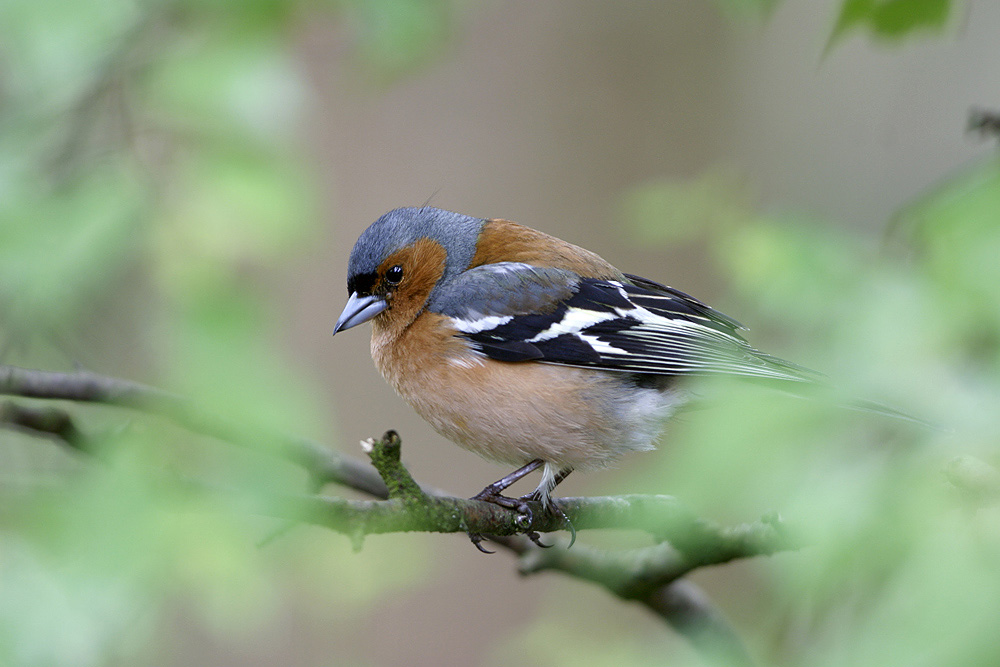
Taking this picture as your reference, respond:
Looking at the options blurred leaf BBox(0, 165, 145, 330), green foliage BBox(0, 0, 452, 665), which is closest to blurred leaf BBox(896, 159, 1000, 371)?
green foliage BBox(0, 0, 452, 665)

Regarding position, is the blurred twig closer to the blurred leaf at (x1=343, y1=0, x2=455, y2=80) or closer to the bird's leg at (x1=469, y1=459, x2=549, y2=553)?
the bird's leg at (x1=469, y1=459, x2=549, y2=553)

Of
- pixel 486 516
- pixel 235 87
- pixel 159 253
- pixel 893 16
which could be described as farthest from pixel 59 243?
pixel 893 16

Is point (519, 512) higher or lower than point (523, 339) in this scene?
lower

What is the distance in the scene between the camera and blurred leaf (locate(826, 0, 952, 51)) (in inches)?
69.0

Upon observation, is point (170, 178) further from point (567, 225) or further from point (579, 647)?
point (567, 225)

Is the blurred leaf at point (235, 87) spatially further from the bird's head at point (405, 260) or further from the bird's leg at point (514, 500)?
the bird's leg at point (514, 500)

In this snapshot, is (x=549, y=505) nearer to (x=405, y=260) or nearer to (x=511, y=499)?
(x=511, y=499)

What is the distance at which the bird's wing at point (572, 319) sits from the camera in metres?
2.56

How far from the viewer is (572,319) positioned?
262 centimetres

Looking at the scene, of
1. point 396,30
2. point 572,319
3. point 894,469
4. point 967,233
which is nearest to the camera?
point 894,469

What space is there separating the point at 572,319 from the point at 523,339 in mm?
149

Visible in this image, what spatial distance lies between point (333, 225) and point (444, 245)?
7.53 feet

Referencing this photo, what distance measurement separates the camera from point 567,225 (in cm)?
515

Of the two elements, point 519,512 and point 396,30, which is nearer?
→ point 519,512
